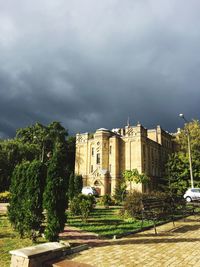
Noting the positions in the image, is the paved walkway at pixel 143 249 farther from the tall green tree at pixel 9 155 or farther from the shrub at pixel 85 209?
the tall green tree at pixel 9 155

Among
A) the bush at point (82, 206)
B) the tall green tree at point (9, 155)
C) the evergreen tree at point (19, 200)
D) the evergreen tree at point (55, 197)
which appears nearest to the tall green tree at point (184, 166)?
the tall green tree at point (9, 155)

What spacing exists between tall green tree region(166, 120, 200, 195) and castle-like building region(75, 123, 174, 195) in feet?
14.6

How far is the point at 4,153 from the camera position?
46.7 metres

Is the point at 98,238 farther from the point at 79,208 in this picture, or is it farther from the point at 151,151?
the point at 151,151

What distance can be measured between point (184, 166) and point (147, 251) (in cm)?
3903

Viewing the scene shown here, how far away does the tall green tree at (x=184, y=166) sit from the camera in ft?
137

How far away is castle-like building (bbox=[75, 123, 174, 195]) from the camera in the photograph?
47.5 metres

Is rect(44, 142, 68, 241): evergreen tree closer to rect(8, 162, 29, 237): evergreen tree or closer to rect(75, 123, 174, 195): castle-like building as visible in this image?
rect(8, 162, 29, 237): evergreen tree

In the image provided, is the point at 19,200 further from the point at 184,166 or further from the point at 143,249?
the point at 184,166

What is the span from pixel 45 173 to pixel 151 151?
4241 centimetres

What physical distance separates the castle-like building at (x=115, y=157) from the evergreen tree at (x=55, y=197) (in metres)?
36.9

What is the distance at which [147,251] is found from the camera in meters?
7.45

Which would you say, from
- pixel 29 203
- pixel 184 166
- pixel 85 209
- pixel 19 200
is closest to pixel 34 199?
pixel 29 203

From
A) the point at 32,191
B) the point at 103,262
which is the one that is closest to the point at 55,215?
the point at 32,191
